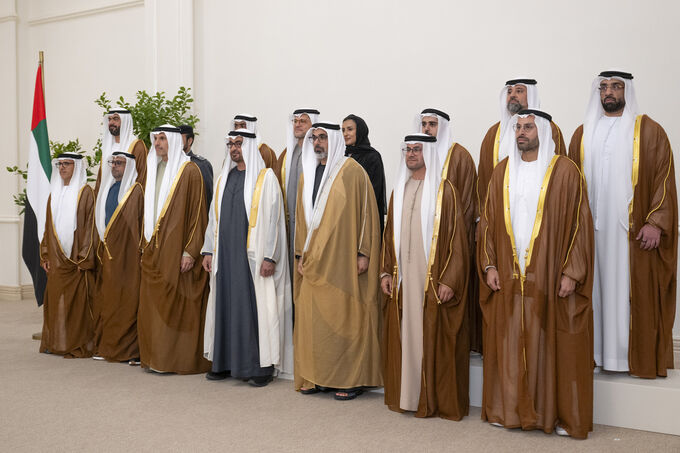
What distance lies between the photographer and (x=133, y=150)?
6410 millimetres

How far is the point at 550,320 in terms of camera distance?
3953 mm

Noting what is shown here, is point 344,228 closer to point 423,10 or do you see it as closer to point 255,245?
point 255,245

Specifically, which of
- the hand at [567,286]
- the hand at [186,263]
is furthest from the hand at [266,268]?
the hand at [567,286]

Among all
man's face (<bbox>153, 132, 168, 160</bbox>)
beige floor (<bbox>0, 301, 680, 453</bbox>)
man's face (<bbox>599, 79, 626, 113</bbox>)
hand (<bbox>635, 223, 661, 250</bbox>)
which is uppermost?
man's face (<bbox>599, 79, 626, 113</bbox>)

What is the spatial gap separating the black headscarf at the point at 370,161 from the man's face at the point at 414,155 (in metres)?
1.02

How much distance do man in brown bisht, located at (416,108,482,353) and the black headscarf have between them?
62 centimetres

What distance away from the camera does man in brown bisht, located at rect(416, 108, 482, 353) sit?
486cm

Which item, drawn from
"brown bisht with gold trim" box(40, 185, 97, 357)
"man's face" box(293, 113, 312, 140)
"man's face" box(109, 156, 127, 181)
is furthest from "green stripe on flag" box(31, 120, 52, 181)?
"man's face" box(293, 113, 312, 140)

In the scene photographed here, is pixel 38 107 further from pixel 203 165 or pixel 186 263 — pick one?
pixel 186 263

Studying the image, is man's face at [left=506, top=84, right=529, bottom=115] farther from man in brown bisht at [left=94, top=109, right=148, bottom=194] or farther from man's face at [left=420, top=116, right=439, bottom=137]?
man in brown bisht at [left=94, top=109, right=148, bottom=194]

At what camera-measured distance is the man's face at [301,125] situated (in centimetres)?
577

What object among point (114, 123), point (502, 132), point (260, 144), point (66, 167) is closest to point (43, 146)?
point (66, 167)

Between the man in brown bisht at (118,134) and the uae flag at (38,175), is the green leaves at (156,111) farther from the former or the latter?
the man in brown bisht at (118,134)

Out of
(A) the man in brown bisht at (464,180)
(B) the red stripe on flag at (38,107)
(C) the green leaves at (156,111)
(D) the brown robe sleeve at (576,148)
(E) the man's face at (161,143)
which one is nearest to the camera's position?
(D) the brown robe sleeve at (576,148)
